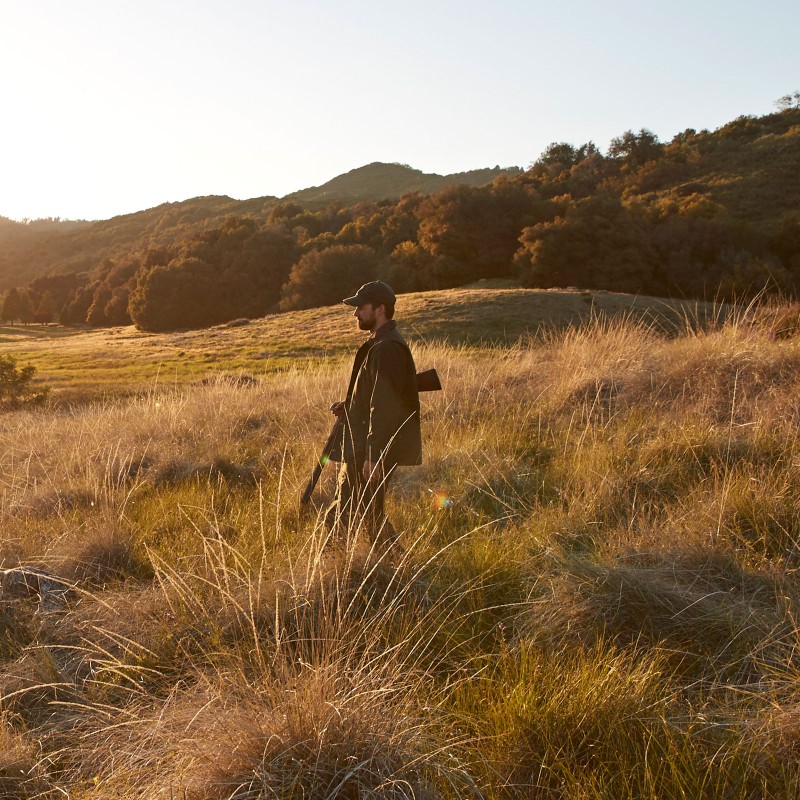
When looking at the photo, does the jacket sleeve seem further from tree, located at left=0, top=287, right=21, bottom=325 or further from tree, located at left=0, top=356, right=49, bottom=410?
tree, located at left=0, top=287, right=21, bottom=325

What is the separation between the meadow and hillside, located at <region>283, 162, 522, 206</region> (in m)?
139

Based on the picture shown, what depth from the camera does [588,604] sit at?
10.5 feet

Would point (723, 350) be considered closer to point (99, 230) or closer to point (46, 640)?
point (46, 640)

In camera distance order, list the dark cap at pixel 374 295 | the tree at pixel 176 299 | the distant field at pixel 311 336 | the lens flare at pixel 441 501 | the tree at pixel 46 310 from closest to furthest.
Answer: the dark cap at pixel 374 295, the lens flare at pixel 441 501, the distant field at pixel 311 336, the tree at pixel 176 299, the tree at pixel 46 310

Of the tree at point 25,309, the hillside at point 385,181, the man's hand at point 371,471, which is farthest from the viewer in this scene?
the hillside at point 385,181

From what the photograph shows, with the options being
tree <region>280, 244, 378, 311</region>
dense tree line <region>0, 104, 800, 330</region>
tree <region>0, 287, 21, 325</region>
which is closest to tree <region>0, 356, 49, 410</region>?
dense tree line <region>0, 104, 800, 330</region>

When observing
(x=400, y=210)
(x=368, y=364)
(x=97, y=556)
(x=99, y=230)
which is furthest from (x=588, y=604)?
(x=99, y=230)

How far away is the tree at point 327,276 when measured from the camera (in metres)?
52.4

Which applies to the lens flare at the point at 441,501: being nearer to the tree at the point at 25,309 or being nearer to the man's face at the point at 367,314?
the man's face at the point at 367,314

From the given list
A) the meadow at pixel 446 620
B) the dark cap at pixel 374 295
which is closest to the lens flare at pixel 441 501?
the meadow at pixel 446 620

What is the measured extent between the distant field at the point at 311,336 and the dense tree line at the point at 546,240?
33.9 ft

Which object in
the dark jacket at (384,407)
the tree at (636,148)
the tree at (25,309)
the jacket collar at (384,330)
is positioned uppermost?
the tree at (636,148)

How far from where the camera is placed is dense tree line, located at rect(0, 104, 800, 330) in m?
45.1

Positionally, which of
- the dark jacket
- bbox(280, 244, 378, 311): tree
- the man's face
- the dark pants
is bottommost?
the dark pants
